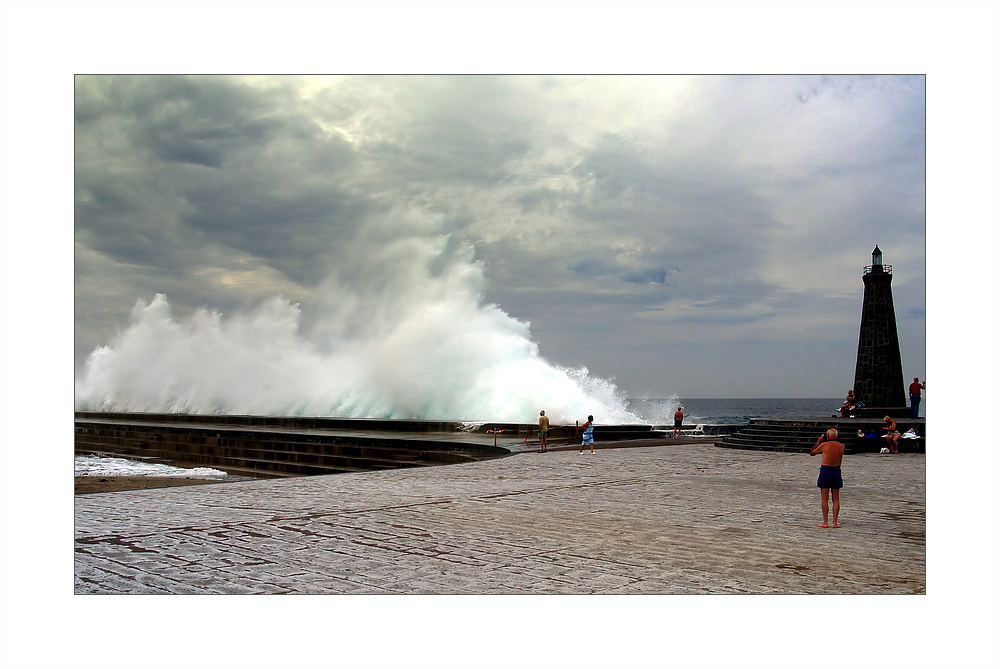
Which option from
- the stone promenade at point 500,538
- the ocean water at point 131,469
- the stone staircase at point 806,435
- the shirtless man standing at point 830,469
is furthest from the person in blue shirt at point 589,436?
the shirtless man standing at point 830,469

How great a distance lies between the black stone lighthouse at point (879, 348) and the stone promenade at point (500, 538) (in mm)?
14330

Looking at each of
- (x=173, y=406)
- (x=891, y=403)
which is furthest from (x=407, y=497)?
(x=173, y=406)

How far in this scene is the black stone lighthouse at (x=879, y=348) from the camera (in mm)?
23359

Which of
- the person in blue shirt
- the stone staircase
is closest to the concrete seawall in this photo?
the person in blue shirt

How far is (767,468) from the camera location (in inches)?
529

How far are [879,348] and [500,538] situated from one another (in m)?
21.3

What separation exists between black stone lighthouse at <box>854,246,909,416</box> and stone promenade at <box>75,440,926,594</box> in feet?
47.0

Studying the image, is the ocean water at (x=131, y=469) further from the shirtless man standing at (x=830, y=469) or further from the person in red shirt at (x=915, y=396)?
the person in red shirt at (x=915, y=396)

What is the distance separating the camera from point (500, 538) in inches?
240

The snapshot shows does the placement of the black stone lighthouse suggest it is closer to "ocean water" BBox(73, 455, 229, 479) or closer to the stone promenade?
the stone promenade

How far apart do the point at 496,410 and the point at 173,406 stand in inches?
843

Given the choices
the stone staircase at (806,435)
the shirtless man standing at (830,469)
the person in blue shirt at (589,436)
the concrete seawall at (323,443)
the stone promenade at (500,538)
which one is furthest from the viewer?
the stone staircase at (806,435)
